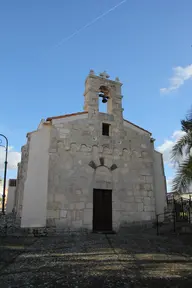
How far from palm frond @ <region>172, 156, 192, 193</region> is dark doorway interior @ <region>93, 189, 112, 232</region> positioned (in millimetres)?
3579

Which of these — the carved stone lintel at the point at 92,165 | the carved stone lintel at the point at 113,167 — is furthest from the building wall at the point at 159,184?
the carved stone lintel at the point at 92,165

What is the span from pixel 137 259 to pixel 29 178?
5.90 metres

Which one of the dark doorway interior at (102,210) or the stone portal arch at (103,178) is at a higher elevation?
the stone portal arch at (103,178)

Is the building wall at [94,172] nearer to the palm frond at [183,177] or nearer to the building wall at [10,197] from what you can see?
the palm frond at [183,177]

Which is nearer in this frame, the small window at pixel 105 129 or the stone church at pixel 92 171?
the stone church at pixel 92 171

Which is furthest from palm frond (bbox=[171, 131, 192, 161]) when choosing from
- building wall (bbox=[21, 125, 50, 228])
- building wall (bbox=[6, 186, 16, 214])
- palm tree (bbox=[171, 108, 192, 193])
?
building wall (bbox=[6, 186, 16, 214])

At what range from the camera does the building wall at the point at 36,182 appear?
9078 mm

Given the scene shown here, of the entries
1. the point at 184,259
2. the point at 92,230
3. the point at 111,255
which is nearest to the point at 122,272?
the point at 111,255

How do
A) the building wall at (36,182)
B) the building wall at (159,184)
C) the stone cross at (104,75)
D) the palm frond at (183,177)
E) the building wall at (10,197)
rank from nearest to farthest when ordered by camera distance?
the palm frond at (183,177) < the building wall at (36,182) < the building wall at (159,184) < the stone cross at (104,75) < the building wall at (10,197)

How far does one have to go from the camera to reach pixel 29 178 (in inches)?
371

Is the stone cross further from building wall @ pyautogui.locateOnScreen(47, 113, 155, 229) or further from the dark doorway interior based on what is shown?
the dark doorway interior

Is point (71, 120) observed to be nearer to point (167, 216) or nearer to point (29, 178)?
point (29, 178)

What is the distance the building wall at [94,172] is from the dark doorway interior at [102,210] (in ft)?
0.77

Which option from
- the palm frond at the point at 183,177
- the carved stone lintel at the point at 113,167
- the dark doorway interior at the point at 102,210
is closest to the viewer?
the palm frond at the point at 183,177
